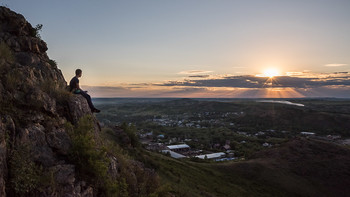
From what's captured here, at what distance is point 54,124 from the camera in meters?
7.37

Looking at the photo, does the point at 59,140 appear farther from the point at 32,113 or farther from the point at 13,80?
the point at 13,80

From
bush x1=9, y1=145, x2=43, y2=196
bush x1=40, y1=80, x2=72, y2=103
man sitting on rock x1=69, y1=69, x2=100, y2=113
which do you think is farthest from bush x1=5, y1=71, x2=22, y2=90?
man sitting on rock x1=69, y1=69, x2=100, y2=113

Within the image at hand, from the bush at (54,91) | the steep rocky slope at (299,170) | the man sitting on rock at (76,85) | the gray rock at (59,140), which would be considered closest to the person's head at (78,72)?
the man sitting on rock at (76,85)

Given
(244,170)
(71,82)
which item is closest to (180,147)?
(244,170)

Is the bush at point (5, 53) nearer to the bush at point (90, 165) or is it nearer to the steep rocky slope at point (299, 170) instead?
the bush at point (90, 165)

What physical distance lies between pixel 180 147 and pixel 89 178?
61186 millimetres

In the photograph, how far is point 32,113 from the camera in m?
6.87

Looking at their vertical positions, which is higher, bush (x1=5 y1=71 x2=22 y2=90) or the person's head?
the person's head

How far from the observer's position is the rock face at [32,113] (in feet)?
18.7

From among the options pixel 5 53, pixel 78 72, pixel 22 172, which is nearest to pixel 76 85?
pixel 78 72

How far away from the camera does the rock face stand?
571 centimetres

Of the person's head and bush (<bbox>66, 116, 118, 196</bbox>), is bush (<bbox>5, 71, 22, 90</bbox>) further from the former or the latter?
the person's head

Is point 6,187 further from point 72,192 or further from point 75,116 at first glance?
point 75,116

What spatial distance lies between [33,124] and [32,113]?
0.41m
